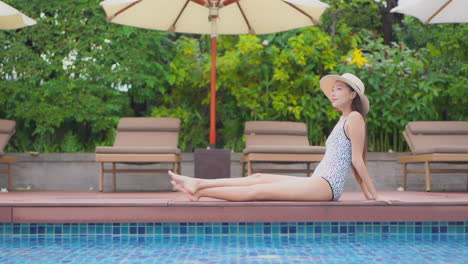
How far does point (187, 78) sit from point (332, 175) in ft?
15.2

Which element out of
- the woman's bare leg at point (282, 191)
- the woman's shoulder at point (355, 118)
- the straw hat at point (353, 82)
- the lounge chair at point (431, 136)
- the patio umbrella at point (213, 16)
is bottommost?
the woman's bare leg at point (282, 191)

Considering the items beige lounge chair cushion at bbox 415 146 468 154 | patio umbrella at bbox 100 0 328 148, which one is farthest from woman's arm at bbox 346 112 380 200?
beige lounge chair cushion at bbox 415 146 468 154

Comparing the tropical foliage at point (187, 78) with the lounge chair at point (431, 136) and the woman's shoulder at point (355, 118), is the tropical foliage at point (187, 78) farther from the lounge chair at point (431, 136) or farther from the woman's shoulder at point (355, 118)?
the woman's shoulder at point (355, 118)

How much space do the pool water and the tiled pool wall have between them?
42 millimetres

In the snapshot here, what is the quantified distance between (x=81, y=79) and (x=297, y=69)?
10.5 feet

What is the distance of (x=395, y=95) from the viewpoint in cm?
892

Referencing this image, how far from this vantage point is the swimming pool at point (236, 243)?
13.5ft

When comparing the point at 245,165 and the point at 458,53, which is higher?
the point at 458,53

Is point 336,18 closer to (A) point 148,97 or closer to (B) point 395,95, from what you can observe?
(B) point 395,95

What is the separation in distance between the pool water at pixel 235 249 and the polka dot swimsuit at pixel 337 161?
502 millimetres

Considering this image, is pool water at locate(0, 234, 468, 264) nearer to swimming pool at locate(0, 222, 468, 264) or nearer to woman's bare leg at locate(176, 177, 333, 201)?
swimming pool at locate(0, 222, 468, 264)

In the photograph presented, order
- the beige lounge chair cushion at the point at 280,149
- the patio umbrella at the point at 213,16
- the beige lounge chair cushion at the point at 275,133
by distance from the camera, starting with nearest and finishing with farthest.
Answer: the patio umbrella at the point at 213,16, the beige lounge chair cushion at the point at 280,149, the beige lounge chair cushion at the point at 275,133

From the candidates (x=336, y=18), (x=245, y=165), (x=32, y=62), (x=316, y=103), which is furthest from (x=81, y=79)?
(x=336, y=18)

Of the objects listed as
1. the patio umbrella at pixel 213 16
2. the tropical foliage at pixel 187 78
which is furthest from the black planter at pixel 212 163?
the tropical foliage at pixel 187 78
